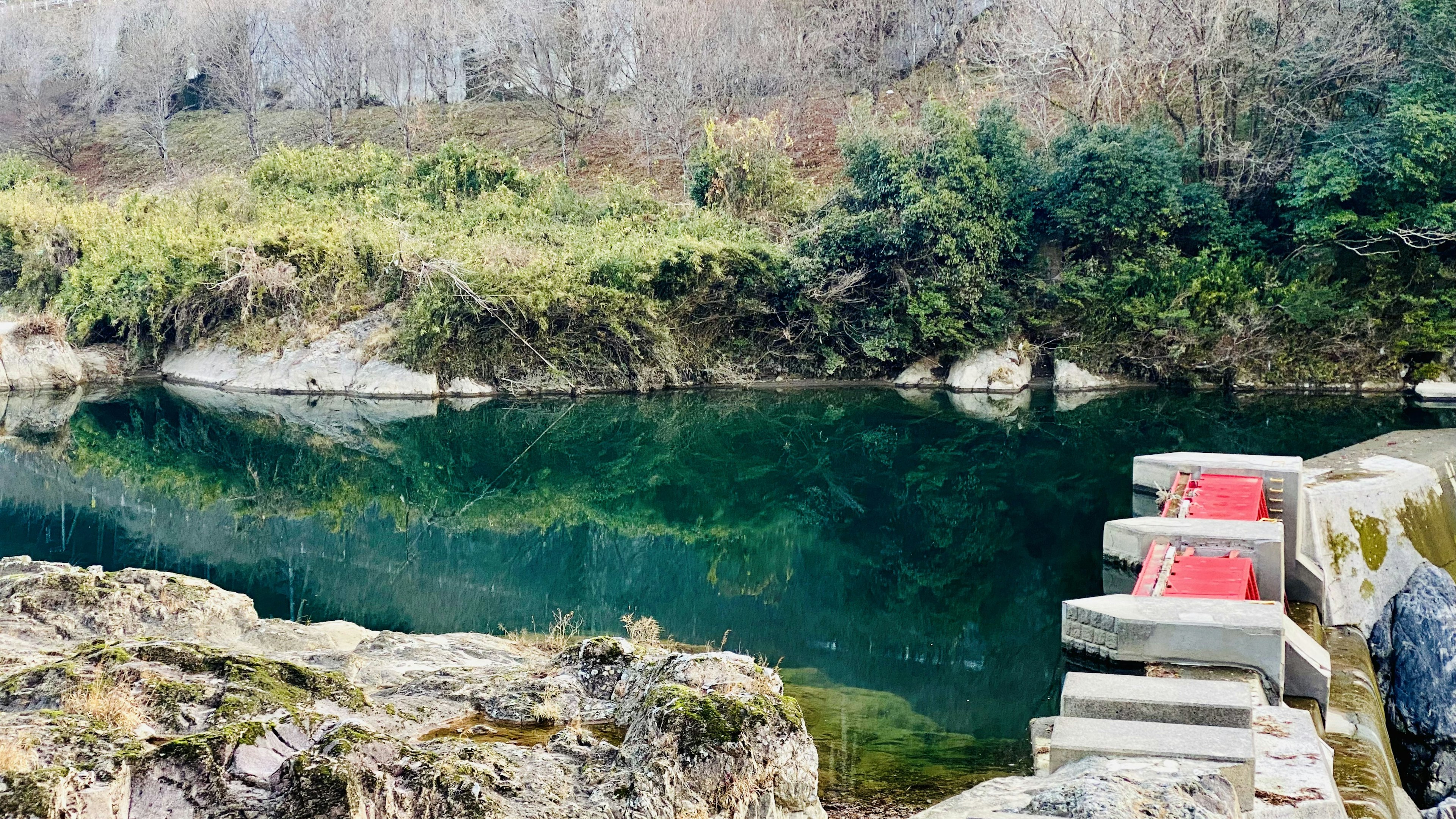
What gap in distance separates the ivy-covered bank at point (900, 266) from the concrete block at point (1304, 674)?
19.0m

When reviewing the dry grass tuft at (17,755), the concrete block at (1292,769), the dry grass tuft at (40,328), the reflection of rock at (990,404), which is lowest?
the concrete block at (1292,769)

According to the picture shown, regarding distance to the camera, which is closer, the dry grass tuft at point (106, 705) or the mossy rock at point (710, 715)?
the dry grass tuft at point (106, 705)

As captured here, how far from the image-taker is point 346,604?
15250 millimetres

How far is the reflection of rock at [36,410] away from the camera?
27672 millimetres

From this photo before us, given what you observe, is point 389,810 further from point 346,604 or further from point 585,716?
point 346,604

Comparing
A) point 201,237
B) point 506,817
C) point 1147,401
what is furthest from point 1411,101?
point 201,237

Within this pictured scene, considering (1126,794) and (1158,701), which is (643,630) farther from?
(1126,794)

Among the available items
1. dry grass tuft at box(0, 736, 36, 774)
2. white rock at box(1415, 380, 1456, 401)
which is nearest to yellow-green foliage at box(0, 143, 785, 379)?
white rock at box(1415, 380, 1456, 401)

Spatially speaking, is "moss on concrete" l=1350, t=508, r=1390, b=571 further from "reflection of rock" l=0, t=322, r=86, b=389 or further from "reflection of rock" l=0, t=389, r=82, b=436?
"reflection of rock" l=0, t=322, r=86, b=389

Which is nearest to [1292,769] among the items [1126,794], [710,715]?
[1126,794]

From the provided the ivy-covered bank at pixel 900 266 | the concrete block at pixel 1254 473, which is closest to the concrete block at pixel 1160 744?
the concrete block at pixel 1254 473

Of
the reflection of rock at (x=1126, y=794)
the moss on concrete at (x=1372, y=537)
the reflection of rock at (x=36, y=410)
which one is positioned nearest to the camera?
the reflection of rock at (x=1126, y=794)

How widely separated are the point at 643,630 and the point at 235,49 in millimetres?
51249

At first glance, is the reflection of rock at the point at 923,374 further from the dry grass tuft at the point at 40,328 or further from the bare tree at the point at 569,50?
the dry grass tuft at the point at 40,328
